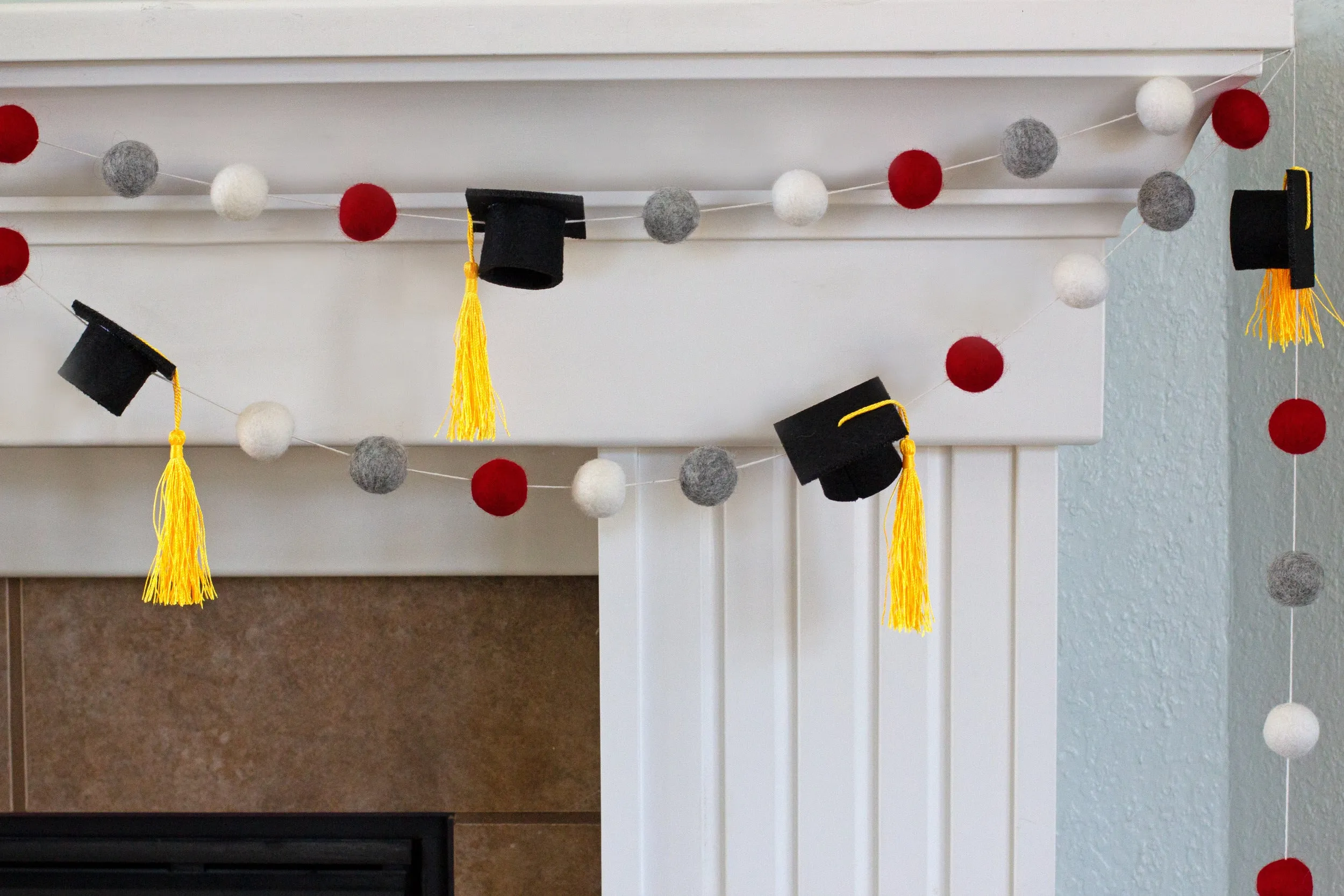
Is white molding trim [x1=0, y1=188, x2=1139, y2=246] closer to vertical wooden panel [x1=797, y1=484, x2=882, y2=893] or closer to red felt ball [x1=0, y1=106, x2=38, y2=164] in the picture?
red felt ball [x1=0, y1=106, x2=38, y2=164]

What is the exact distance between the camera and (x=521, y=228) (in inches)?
21.3

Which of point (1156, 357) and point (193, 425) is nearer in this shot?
point (193, 425)

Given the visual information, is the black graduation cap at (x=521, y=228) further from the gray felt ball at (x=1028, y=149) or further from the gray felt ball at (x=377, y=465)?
the gray felt ball at (x=1028, y=149)

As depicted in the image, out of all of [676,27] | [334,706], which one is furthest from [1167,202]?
[334,706]

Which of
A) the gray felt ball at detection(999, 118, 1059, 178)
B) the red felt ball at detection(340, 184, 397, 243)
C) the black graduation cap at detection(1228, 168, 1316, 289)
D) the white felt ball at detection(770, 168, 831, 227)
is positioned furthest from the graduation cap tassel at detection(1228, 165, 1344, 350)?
the red felt ball at detection(340, 184, 397, 243)

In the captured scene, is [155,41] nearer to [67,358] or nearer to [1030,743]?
[67,358]

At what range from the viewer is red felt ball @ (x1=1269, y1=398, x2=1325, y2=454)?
2.00ft

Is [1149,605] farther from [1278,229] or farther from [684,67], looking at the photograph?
[684,67]

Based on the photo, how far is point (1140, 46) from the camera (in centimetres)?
53

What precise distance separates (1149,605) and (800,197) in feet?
1.78

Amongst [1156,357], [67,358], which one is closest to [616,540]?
[67,358]

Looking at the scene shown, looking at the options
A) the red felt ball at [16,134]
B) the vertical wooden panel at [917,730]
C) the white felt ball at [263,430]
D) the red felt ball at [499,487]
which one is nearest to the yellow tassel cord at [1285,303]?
the vertical wooden panel at [917,730]

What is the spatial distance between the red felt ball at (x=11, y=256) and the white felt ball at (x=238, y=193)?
0.38 feet

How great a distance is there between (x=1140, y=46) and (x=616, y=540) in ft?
1.30
